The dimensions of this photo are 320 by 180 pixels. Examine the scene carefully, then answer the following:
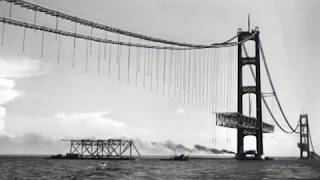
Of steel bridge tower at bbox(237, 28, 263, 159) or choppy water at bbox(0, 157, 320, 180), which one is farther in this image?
steel bridge tower at bbox(237, 28, 263, 159)

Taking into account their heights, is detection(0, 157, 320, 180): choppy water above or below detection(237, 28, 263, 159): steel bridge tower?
below

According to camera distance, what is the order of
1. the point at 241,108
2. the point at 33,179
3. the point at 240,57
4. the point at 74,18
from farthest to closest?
1. the point at 240,57
2. the point at 241,108
3. the point at 33,179
4. the point at 74,18

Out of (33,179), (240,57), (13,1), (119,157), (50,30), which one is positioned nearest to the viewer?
(13,1)

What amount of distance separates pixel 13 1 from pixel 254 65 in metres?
103

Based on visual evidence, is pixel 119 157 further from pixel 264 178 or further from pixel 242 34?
pixel 264 178

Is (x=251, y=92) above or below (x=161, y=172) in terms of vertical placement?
above

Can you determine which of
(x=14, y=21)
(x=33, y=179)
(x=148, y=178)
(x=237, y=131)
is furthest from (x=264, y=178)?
(x=237, y=131)

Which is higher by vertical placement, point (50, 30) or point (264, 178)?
point (50, 30)

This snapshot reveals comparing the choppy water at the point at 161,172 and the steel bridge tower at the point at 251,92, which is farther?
the steel bridge tower at the point at 251,92

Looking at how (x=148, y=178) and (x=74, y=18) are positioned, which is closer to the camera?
(x=74, y=18)

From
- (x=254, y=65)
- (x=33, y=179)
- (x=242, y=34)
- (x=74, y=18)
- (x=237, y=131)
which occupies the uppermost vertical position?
(x=242, y=34)

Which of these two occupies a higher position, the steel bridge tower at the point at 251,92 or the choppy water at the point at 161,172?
the steel bridge tower at the point at 251,92

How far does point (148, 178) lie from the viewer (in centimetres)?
6438

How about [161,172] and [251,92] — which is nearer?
[161,172]
